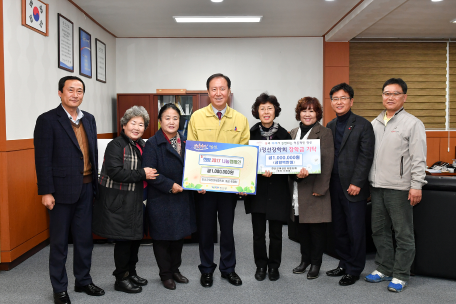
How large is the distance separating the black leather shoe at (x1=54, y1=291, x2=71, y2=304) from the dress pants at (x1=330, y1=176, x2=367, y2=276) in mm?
1984

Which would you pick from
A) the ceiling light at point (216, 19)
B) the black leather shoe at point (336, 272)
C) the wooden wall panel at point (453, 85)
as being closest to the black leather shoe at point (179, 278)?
the black leather shoe at point (336, 272)

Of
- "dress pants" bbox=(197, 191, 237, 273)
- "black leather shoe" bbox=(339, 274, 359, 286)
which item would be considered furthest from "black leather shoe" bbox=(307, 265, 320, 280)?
"dress pants" bbox=(197, 191, 237, 273)

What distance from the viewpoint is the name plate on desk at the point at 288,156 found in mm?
2314

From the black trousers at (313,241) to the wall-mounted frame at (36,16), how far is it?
3112 mm

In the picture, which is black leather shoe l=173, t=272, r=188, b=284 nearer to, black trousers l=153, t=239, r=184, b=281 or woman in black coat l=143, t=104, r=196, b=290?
black trousers l=153, t=239, r=184, b=281

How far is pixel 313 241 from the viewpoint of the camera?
2561 millimetres

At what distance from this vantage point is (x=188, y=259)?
117 inches

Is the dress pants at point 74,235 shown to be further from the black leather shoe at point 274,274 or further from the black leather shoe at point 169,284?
the black leather shoe at point 274,274

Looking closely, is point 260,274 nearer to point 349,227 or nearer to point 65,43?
point 349,227

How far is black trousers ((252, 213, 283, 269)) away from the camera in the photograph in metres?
2.46

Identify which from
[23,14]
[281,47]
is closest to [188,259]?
[23,14]

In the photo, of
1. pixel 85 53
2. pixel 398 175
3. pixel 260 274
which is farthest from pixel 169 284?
pixel 85 53

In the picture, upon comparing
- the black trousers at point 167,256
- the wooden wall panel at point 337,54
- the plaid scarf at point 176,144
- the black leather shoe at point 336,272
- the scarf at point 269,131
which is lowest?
the black leather shoe at point 336,272

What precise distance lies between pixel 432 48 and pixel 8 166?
659cm
